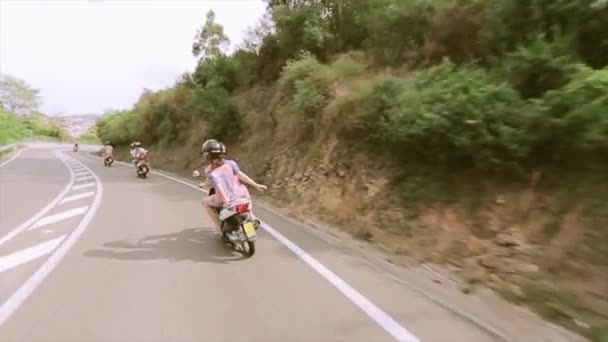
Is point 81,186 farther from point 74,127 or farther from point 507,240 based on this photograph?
point 74,127

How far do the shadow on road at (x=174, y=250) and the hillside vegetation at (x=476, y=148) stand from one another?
256cm

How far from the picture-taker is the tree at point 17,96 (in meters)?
68.6

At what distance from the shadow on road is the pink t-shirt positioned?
32.6 inches

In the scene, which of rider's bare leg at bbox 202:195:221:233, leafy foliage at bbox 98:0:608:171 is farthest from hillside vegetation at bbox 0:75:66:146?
rider's bare leg at bbox 202:195:221:233

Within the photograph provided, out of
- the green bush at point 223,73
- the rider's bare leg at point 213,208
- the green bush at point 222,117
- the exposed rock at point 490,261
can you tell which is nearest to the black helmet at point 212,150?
the rider's bare leg at point 213,208

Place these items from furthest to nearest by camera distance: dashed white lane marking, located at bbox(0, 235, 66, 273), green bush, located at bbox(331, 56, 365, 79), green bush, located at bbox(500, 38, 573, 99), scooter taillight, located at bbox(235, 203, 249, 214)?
green bush, located at bbox(331, 56, 365, 79)
green bush, located at bbox(500, 38, 573, 99)
scooter taillight, located at bbox(235, 203, 249, 214)
dashed white lane marking, located at bbox(0, 235, 66, 273)

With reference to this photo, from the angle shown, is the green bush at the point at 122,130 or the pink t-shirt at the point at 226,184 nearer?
the pink t-shirt at the point at 226,184

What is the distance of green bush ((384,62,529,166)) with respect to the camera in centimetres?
793

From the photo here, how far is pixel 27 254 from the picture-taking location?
728cm

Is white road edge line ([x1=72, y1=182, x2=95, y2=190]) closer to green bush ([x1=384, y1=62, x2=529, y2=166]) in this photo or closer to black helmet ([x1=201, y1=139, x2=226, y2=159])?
black helmet ([x1=201, y1=139, x2=226, y2=159])

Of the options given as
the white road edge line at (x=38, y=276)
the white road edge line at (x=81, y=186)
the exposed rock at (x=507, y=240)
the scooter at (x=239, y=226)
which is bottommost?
the white road edge line at (x=81, y=186)

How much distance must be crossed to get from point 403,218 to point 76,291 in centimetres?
553

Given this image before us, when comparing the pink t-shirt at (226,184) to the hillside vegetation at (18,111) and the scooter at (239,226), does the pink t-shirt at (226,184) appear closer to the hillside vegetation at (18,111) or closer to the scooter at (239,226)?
the scooter at (239,226)

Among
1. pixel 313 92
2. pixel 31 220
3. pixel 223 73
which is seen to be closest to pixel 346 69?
pixel 313 92
